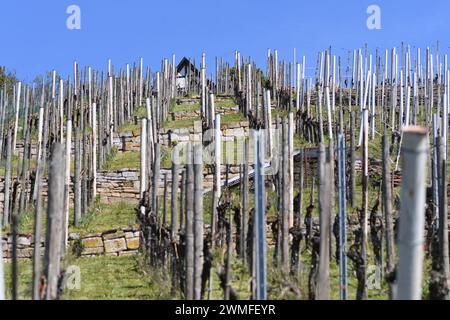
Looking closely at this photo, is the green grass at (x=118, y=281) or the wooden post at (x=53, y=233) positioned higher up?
the wooden post at (x=53, y=233)

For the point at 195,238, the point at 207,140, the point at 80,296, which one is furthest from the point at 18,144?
the point at 195,238

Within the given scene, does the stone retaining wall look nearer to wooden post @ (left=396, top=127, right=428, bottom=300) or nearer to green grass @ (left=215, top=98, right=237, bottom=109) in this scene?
green grass @ (left=215, top=98, right=237, bottom=109)

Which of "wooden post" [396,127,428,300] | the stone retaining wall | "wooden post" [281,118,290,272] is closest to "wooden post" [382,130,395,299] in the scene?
"wooden post" [281,118,290,272]

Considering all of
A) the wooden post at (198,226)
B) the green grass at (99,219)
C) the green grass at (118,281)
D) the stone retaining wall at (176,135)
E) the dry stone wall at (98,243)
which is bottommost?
the green grass at (118,281)

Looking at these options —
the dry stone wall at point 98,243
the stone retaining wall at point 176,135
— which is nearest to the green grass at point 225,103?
the stone retaining wall at point 176,135

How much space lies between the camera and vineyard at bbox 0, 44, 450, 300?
501cm

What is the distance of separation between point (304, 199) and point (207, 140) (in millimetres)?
4903

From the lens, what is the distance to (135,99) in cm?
2058

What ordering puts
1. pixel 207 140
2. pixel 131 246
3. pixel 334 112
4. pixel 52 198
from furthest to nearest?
pixel 334 112, pixel 207 140, pixel 131 246, pixel 52 198

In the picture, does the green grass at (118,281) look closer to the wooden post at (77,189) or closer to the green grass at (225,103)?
the wooden post at (77,189)

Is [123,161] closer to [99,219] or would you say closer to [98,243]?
[99,219]

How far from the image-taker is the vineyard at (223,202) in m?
5.01
